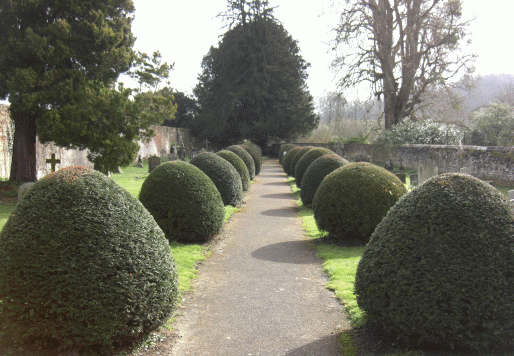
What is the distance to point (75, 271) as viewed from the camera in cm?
345

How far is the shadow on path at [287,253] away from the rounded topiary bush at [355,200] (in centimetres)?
71

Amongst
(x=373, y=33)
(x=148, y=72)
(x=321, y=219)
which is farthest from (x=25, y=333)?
(x=373, y=33)

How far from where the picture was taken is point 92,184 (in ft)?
12.7

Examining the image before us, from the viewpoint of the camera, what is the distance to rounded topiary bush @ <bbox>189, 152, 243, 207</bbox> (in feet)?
39.9

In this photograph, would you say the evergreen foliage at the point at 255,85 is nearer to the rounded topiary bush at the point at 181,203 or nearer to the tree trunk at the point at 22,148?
the tree trunk at the point at 22,148

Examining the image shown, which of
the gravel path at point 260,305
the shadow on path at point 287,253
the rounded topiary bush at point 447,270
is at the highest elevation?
the rounded topiary bush at point 447,270

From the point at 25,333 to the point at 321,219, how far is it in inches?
242

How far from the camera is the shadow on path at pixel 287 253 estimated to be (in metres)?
7.51

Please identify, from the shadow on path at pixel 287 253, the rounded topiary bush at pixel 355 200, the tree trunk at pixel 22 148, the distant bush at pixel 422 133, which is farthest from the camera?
the distant bush at pixel 422 133

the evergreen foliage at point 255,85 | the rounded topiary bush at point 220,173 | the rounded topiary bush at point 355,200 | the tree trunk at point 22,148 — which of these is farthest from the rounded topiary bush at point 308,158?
the evergreen foliage at point 255,85

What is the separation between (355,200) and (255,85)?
36.6m

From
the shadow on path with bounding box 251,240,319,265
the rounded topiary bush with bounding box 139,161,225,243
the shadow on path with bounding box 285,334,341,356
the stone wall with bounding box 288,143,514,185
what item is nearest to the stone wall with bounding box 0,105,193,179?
the rounded topiary bush with bounding box 139,161,225,243

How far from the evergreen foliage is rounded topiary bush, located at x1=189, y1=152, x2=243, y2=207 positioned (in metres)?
31.0

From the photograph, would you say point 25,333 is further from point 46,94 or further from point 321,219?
point 46,94
